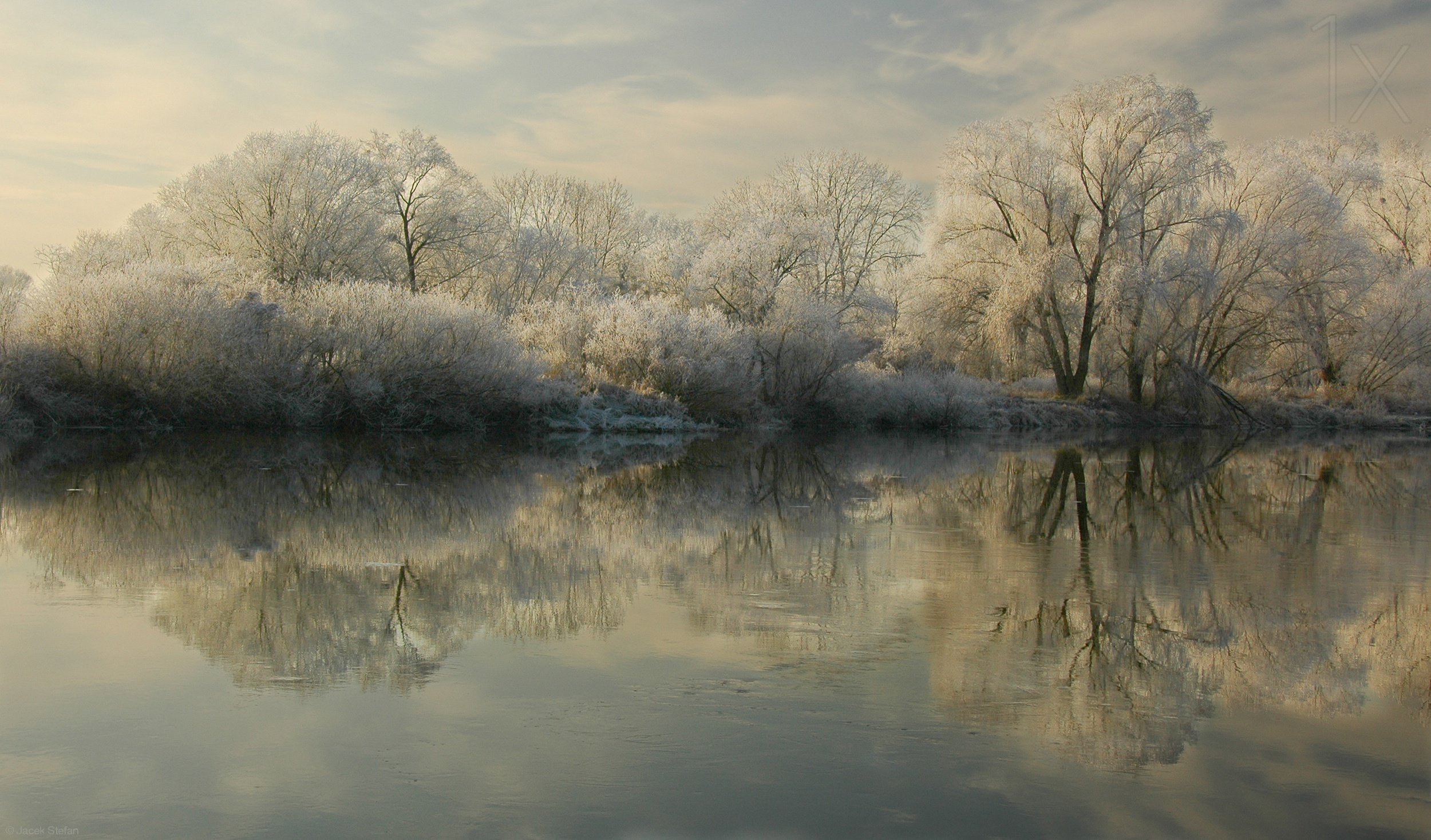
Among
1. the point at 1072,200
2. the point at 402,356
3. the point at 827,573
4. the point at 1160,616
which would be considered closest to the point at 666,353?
the point at 402,356

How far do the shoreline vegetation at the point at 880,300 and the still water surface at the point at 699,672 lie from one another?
41.4 ft

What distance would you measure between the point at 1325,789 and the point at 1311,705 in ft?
3.21

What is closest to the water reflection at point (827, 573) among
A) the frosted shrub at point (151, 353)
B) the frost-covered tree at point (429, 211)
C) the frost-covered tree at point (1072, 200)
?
the frosted shrub at point (151, 353)

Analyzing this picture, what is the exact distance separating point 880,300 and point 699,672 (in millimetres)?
36007

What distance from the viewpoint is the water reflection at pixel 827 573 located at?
4582mm

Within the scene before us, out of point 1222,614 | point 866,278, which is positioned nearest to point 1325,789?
point 1222,614

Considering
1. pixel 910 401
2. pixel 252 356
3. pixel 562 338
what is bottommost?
pixel 910 401

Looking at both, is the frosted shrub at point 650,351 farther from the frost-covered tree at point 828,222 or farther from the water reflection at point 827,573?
the water reflection at point 827,573

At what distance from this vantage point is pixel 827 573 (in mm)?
6988

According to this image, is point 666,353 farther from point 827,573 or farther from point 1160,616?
point 1160,616

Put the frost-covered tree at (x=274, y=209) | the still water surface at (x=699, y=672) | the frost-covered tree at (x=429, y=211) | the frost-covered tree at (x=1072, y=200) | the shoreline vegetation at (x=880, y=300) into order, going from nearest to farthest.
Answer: the still water surface at (x=699, y=672) < the shoreline vegetation at (x=880, y=300) < the frost-covered tree at (x=1072, y=200) < the frost-covered tree at (x=274, y=209) < the frost-covered tree at (x=429, y=211)

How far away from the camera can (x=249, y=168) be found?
104ft

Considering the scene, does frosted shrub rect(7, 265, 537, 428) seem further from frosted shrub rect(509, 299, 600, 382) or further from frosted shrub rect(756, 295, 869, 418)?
frosted shrub rect(756, 295, 869, 418)

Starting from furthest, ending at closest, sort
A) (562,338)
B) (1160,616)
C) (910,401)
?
(910,401)
(562,338)
(1160,616)
